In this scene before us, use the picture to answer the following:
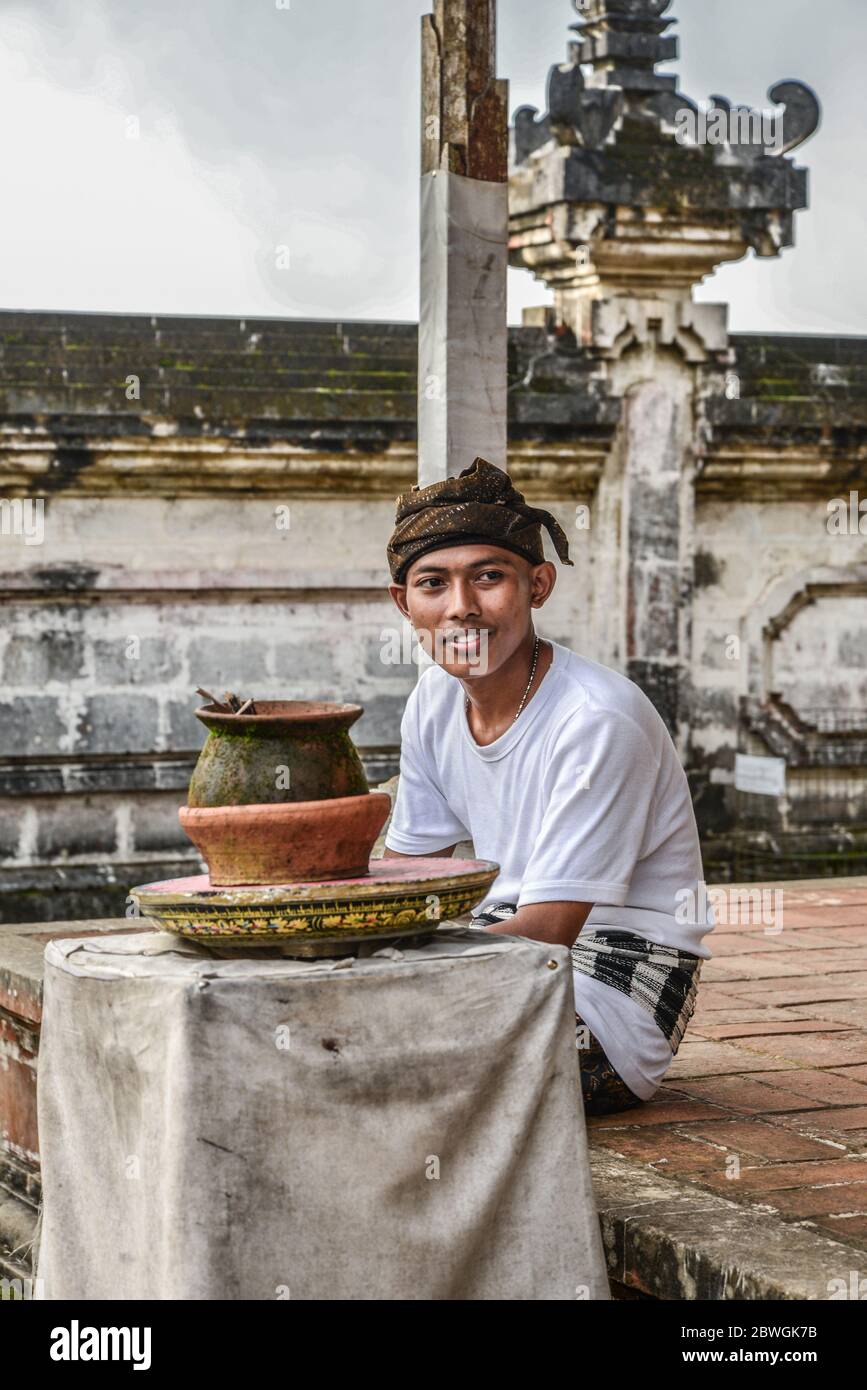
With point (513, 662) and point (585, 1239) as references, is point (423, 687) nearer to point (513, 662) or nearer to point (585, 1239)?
point (513, 662)

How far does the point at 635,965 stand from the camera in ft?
12.0

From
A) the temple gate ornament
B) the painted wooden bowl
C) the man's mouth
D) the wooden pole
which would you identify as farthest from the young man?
the temple gate ornament

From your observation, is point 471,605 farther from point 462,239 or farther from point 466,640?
point 462,239

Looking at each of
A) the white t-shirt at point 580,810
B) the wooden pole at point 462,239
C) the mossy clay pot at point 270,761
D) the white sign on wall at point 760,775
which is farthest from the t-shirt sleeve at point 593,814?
the white sign on wall at point 760,775

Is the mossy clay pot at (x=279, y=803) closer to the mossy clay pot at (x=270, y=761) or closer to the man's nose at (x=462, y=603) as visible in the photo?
the mossy clay pot at (x=270, y=761)

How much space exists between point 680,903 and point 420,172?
2232 mm

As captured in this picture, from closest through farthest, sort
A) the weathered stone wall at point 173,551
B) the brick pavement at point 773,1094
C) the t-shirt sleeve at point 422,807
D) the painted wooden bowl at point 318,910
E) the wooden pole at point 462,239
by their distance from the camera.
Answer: the painted wooden bowl at point 318,910
the brick pavement at point 773,1094
the t-shirt sleeve at point 422,807
the wooden pole at point 462,239
the weathered stone wall at point 173,551

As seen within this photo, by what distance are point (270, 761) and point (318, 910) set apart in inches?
10.5

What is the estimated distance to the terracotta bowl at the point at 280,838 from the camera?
2.93 metres

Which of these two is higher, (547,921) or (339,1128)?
(547,921)

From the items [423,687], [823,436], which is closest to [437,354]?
[423,687]

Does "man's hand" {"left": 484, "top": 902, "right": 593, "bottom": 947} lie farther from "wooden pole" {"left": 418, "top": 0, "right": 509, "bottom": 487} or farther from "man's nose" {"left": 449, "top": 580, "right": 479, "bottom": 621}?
"wooden pole" {"left": 418, "top": 0, "right": 509, "bottom": 487}

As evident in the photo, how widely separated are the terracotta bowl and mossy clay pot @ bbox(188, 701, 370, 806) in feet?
0.10

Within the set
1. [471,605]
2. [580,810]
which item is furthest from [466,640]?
[580,810]
